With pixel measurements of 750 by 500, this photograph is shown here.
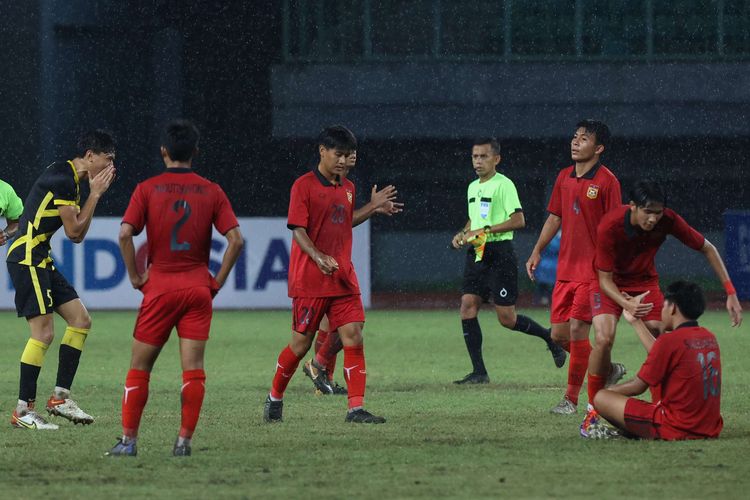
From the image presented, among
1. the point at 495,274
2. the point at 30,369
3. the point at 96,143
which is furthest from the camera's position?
the point at 495,274

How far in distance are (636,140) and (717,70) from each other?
237 cm

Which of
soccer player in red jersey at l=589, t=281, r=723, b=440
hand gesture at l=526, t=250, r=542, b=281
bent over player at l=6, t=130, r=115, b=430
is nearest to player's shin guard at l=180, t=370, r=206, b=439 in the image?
bent over player at l=6, t=130, r=115, b=430

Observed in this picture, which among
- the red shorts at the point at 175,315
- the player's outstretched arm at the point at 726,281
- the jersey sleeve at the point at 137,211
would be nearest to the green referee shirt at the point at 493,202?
the player's outstretched arm at the point at 726,281

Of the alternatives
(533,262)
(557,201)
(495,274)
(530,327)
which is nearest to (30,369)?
(533,262)

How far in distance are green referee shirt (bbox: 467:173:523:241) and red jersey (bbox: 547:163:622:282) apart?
2.23 m

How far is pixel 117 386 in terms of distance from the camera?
12.8 m

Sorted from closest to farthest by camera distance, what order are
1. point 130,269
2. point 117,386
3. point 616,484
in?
point 616,484, point 130,269, point 117,386

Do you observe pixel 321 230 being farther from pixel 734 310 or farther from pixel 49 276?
pixel 734 310

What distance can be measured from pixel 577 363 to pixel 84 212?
12.3ft

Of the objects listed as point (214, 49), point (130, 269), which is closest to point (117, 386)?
point (130, 269)

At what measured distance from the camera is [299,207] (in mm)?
10070

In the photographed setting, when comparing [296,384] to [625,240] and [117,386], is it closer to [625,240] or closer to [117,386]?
[117,386]

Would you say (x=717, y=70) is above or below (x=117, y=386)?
above

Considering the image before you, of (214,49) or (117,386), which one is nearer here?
(117,386)
